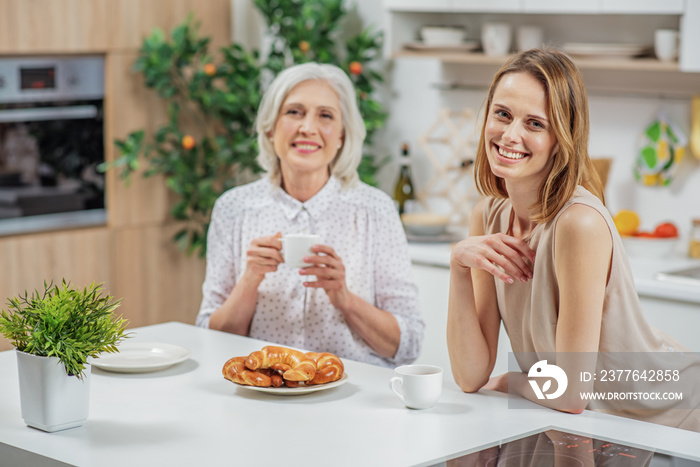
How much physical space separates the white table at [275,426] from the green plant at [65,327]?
0.13 m

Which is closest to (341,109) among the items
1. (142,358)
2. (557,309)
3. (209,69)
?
(142,358)

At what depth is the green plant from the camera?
5.00ft

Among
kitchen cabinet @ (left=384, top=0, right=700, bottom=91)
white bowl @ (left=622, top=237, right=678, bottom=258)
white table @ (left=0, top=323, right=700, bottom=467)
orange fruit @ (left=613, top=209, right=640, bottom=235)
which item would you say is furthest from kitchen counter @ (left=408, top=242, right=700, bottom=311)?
white table @ (left=0, top=323, right=700, bottom=467)

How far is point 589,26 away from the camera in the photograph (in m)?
3.51

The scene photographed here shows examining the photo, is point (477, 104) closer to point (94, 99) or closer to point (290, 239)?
point (94, 99)

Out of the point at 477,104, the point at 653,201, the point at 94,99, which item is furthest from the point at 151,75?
the point at 653,201

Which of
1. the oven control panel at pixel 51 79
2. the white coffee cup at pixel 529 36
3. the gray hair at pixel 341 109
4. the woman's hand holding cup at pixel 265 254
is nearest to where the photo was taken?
the woman's hand holding cup at pixel 265 254

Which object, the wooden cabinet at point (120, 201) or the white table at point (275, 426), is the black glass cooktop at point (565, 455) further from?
the wooden cabinet at point (120, 201)

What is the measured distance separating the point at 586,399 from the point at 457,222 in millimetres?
2217

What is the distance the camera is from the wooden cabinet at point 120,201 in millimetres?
3625

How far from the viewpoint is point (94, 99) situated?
12.7ft

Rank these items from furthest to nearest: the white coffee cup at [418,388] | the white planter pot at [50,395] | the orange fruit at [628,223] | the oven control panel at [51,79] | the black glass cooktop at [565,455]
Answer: the oven control panel at [51,79], the orange fruit at [628,223], the white coffee cup at [418,388], the white planter pot at [50,395], the black glass cooktop at [565,455]

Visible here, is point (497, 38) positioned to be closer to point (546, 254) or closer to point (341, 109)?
point (341, 109)

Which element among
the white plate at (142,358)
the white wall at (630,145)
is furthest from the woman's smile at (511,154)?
the white wall at (630,145)
